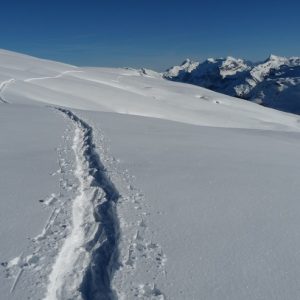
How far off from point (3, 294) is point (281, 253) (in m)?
3.83

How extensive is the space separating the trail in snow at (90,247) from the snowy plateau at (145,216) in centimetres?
2

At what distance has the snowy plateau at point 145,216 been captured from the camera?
5598 mm

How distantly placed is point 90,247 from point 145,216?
1.38 meters

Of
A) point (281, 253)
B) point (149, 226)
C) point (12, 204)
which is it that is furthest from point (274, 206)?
point (12, 204)

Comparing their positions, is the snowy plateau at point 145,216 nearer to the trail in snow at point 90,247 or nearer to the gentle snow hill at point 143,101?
the trail in snow at point 90,247

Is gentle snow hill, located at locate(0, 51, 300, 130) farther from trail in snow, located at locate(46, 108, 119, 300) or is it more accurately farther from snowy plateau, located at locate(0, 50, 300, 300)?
trail in snow, located at locate(46, 108, 119, 300)

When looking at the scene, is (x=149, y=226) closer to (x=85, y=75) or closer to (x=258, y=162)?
(x=258, y=162)

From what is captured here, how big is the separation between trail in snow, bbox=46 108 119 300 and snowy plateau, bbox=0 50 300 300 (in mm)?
19

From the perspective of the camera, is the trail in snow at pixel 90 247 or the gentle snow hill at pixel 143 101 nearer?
the trail in snow at pixel 90 247

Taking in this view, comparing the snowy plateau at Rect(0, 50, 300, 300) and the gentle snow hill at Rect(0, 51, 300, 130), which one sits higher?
the snowy plateau at Rect(0, 50, 300, 300)

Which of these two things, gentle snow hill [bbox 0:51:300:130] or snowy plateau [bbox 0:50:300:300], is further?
gentle snow hill [bbox 0:51:300:130]

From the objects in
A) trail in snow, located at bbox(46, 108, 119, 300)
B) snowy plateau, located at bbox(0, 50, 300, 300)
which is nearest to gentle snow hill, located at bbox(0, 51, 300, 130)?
snowy plateau, located at bbox(0, 50, 300, 300)

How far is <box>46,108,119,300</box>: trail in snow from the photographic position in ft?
18.1

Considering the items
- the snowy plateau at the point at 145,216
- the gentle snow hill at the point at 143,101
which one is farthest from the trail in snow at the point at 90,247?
the gentle snow hill at the point at 143,101
